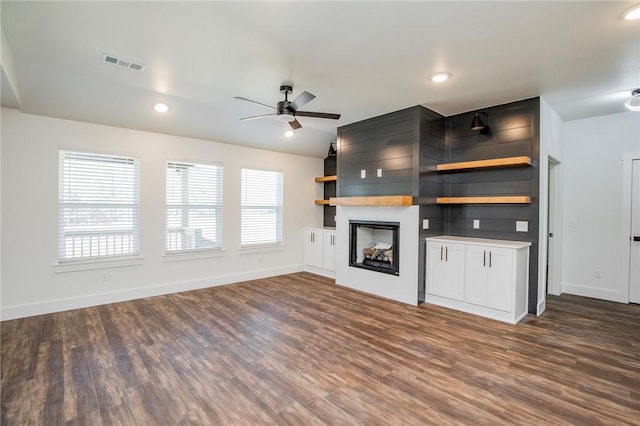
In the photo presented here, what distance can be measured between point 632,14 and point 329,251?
502cm

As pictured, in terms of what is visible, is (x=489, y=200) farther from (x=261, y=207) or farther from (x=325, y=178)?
(x=261, y=207)

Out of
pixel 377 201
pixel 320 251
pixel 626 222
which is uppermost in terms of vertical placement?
pixel 377 201

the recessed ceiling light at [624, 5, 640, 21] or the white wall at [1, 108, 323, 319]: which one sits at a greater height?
the recessed ceiling light at [624, 5, 640, 21]

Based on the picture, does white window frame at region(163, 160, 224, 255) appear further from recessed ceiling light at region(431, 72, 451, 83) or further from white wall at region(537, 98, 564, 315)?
white wall at region(537, 98, 564, 315)

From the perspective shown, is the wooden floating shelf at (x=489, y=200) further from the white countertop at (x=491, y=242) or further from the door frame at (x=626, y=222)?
the door frame at (x=626, y=222)

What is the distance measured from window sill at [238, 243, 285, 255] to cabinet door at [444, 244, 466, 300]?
340cm

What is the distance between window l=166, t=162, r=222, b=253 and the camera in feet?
17.0

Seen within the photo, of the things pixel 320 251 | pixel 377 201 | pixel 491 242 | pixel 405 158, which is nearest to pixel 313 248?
pixel 320 251

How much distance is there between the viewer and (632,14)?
2.27 m

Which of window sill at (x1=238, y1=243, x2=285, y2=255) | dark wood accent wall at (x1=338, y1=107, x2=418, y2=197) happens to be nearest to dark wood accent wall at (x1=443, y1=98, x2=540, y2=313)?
dark wood accent wall at (x1=338, y1=107, x2=418, y2=197)

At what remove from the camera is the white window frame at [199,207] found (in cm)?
511

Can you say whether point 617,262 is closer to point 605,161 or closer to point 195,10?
point 605,161

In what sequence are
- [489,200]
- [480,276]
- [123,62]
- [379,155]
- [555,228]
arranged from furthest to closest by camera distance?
1. [555,228]
2. [379,155]
3. [489,200]
4. [480,276]
5. [123,62]

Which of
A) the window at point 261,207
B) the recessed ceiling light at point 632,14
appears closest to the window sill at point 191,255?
the window at point 261,207
